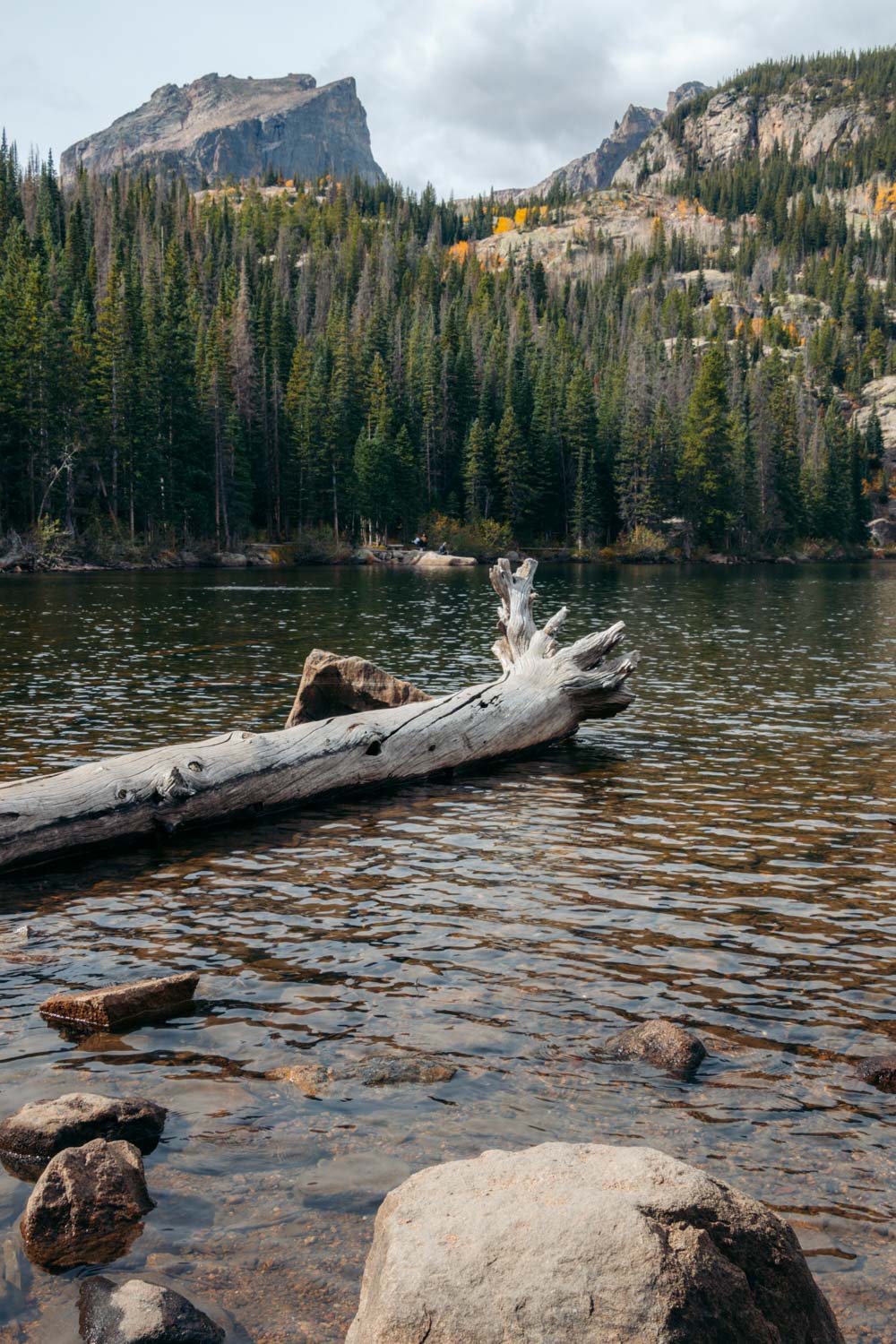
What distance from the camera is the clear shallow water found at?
5387 millimetres

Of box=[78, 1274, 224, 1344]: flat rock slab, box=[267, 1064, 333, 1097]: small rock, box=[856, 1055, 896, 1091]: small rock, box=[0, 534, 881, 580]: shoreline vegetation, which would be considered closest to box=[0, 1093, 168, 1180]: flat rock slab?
box=[267, 1064, 333, 1097]: small rock

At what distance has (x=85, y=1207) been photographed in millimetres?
5234

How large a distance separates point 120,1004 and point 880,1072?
203 inches

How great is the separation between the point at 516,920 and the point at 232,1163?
177 inches

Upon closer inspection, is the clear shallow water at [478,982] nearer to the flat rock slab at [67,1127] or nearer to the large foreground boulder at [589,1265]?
the flat rock slab at [67,1127]

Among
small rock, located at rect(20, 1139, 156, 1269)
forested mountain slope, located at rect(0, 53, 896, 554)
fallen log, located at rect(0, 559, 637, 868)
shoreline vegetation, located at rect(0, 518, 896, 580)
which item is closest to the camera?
small rock, located at rect(20, 1139, 156, 1269)

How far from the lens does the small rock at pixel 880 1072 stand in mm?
6871

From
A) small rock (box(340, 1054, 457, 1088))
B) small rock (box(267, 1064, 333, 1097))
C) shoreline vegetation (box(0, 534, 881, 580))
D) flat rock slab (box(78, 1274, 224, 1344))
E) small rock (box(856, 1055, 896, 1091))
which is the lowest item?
small rock (box(856, 1055, 896, 1091))

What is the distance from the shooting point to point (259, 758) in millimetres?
13344

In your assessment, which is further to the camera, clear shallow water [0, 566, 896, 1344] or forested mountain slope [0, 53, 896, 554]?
forested mountain slope [0, 53, 896, 554]

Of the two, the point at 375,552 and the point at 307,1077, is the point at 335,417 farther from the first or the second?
the point at 307,1077

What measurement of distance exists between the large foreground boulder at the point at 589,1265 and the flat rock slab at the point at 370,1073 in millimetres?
2513

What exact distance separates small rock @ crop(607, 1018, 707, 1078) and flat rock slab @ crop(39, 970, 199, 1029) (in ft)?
10.4

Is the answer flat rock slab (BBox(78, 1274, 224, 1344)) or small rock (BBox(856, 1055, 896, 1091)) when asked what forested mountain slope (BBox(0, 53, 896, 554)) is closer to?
small rock (BBox(856, 1055, 896, 1091))
